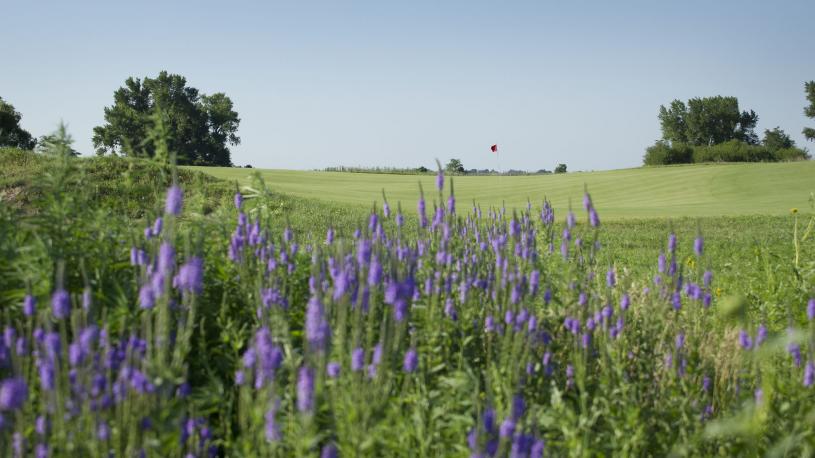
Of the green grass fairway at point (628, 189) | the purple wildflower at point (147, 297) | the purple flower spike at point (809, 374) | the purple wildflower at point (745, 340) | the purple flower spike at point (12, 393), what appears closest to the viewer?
the purple flower spike at point (12, 393)

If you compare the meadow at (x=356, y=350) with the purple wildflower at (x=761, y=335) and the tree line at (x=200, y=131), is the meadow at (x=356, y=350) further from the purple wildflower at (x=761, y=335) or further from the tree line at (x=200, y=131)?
the tree line at (x=200, y=131)

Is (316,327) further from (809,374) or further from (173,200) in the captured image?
(809,374)

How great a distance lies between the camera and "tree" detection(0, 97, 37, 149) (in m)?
46.1

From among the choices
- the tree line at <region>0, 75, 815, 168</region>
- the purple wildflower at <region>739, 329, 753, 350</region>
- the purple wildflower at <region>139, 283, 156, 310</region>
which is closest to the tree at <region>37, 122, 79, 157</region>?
the purple wildflower at <region>139, 283, 156, 310</region>

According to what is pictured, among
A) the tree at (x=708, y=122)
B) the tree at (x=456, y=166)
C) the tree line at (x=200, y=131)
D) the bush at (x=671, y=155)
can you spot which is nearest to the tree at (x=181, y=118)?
the tree line at (x=200, y=131)

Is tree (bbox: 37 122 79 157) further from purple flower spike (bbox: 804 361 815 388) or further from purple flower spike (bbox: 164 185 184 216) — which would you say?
purple flower spike (bbox: 804 361 815 388)

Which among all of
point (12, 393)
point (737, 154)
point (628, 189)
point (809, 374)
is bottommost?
point (809, 374)

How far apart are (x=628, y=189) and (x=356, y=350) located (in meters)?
31.7

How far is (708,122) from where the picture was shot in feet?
255

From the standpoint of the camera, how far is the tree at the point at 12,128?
1814 inches

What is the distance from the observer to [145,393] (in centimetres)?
216

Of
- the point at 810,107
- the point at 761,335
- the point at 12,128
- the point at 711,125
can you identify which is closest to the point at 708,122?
the point at 711,125

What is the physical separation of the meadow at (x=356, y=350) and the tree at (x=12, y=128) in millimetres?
48316

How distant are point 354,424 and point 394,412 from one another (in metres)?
0.25
